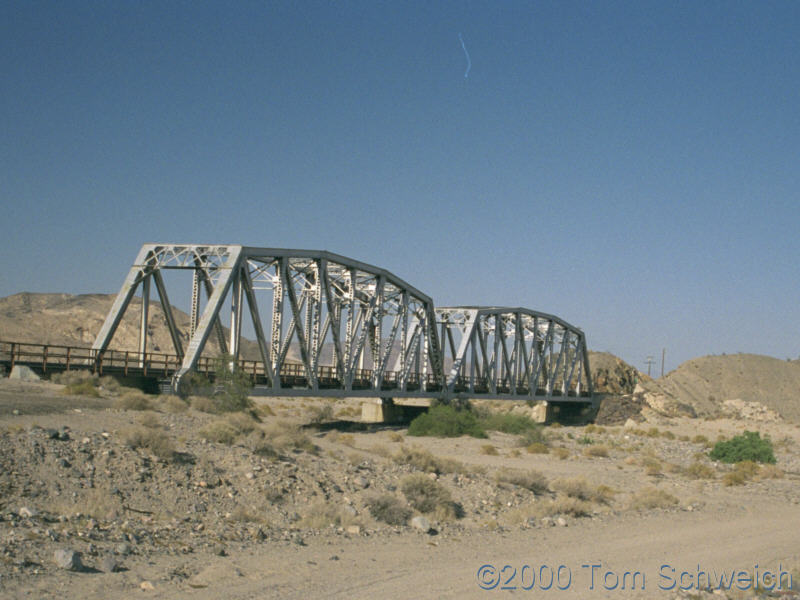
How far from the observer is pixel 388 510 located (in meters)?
19.4

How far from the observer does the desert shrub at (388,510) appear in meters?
19.2

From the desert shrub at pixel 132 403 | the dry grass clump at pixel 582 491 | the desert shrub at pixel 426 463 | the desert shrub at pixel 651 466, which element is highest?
the desert shrub at pixel 132 403

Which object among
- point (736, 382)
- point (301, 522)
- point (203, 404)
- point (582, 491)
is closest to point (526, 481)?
point (582, 491)

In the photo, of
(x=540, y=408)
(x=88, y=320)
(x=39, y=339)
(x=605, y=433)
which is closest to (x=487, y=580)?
(x=605, y=433)

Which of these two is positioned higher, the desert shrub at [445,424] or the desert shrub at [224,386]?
the desert shrub at [224,386]

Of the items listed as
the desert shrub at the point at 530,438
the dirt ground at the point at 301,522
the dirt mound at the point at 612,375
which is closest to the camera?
the dirt ground at the point at 301,522

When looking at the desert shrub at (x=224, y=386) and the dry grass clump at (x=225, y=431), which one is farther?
the desert shrub at (x=224, y=386)

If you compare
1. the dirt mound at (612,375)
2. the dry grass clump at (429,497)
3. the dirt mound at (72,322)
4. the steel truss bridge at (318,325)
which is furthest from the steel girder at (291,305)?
the dirt mound at (612,375)

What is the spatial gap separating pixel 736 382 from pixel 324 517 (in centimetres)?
9842

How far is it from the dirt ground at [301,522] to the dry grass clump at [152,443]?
0.12 feet

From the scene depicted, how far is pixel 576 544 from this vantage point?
18.2m

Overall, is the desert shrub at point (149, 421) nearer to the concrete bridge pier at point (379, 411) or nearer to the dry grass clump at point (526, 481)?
the dry grass clump at point (526, 481)

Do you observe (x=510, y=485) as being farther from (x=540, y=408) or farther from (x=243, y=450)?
(x=540, y=408)

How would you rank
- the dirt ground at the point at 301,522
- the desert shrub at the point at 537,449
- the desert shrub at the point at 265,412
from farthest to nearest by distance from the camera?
1. the desert shrub at the point at 265,412
2. the desert shrub at the point at 537,449
3. the dirt ground at the point at 301,522
